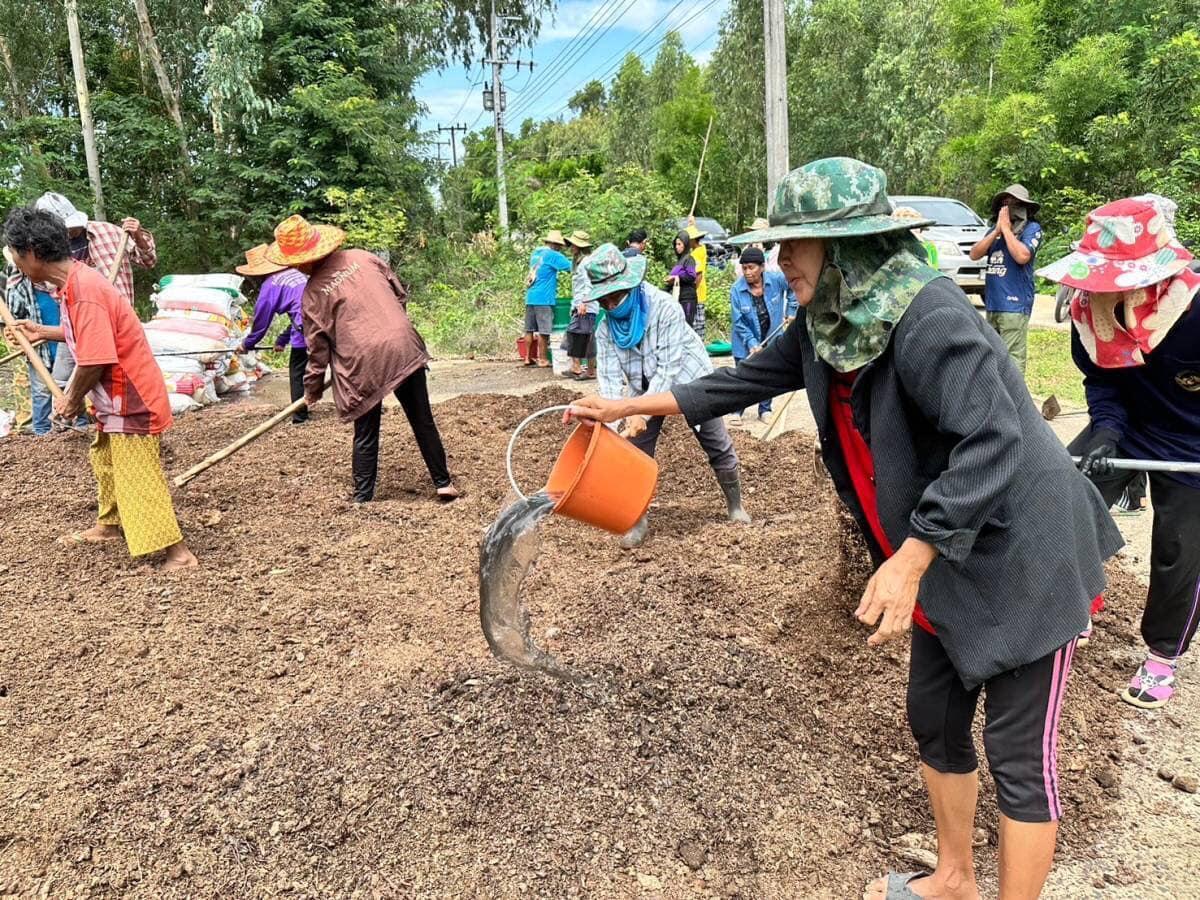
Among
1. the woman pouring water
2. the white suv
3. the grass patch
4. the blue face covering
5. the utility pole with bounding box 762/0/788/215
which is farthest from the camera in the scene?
the white suv

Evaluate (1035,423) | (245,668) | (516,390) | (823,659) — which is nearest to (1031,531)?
(1035,423)

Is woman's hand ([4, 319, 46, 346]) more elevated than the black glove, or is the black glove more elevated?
woman's hand ([4, 319, 46, 346])

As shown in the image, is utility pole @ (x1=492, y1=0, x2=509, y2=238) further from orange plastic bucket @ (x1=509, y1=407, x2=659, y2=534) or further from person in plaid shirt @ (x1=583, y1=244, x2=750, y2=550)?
orange plastic bucket @ (x1=509, y1=407, x2=659, y2=534)

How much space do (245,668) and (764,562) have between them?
7.07 feet

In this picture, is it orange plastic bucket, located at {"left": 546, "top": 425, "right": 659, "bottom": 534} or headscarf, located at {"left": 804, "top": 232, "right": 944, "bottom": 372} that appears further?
orange plastic bucket, located at {"left": 546, "top": 425, "right": 659, "bottom": 534}

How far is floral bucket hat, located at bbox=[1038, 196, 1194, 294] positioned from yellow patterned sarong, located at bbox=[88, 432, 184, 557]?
365cm

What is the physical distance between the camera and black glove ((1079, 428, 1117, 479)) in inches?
104

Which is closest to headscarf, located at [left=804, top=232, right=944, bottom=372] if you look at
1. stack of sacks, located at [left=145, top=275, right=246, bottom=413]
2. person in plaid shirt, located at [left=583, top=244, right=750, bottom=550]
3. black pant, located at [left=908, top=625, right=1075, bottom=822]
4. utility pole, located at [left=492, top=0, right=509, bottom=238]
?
black pant, located at [left=908, top=625, right=1075, bottom=822]

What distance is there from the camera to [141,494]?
3889mm

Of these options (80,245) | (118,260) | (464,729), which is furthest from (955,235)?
(464,729)

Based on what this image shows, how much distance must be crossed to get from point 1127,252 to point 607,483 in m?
1.65

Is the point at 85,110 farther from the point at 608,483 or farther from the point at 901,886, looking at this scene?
the point at 901,886

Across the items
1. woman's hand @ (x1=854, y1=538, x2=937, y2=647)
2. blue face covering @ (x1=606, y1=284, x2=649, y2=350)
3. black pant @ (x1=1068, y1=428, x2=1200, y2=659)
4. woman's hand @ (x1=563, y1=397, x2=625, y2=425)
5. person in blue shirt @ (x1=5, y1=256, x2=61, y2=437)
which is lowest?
black pant @ (x1=1068, y1=428, x2=1200, y2=659)

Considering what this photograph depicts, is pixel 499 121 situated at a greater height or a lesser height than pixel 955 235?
greater
